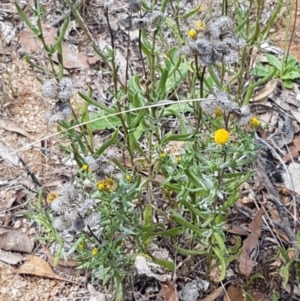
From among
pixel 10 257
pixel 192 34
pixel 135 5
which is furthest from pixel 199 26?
pixel 10 257

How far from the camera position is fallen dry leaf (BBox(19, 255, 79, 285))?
2.29 metres

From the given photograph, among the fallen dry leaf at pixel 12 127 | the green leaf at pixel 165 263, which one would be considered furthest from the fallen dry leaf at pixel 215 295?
the fallen dry leaf at pixel 12 127

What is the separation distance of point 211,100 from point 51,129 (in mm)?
1215

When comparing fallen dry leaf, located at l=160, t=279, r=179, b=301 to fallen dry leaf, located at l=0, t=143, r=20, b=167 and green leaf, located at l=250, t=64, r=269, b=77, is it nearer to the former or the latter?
fallen dry leaf, located at l=0, t=143, r=20, b=167

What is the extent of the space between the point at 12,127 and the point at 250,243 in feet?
3.85

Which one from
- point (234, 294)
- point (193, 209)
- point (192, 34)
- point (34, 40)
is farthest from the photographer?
point (34, 40)

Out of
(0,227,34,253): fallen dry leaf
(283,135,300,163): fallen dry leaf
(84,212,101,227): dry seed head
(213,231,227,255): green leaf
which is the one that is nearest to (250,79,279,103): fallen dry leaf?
(283,135,300,163): fallen dry leaf

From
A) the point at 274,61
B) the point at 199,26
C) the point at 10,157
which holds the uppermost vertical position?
the point at 199,26

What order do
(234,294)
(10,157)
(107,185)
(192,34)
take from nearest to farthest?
(192,34), (107,185), (234,294), (10,157)

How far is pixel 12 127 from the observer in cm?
272

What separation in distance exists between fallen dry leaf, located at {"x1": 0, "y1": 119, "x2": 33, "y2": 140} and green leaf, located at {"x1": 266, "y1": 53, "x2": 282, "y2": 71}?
118 cm

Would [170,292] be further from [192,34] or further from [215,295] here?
[192,34]

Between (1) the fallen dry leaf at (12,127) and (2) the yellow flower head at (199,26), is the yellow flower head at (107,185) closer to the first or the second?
(2) the yellow flower head at (199,26)

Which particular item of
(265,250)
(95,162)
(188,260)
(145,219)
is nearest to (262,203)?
(265,250)
